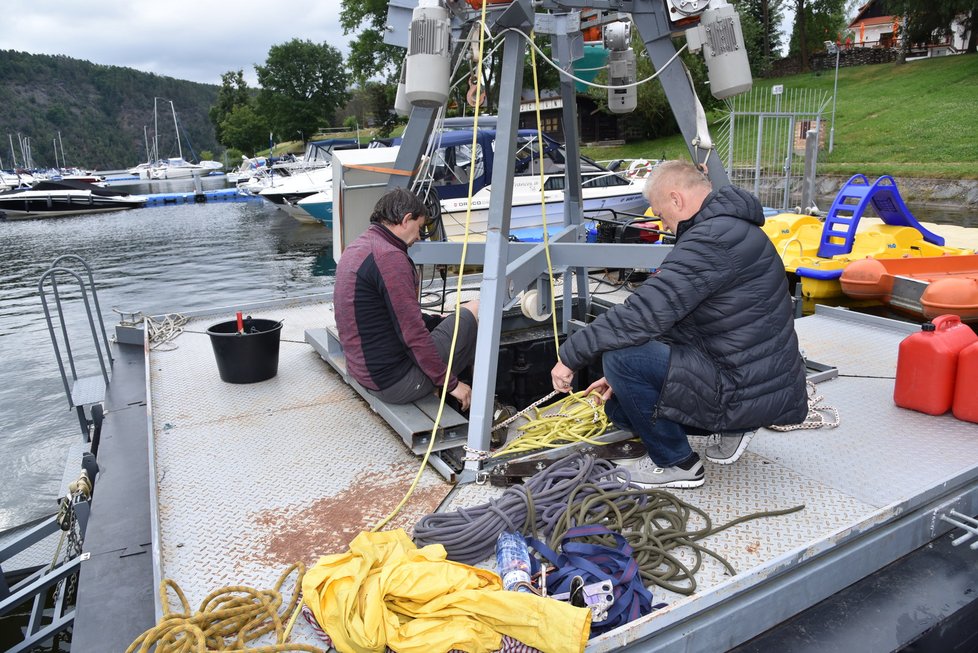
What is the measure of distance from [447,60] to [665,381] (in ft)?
5.96

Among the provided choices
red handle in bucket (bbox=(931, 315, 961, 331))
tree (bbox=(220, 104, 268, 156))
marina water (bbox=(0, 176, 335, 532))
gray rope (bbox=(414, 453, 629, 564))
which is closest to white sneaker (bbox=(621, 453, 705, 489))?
gray rope (bbox=(414, 453, 629, 564))

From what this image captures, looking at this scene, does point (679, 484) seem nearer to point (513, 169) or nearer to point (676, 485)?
point (676, 485)

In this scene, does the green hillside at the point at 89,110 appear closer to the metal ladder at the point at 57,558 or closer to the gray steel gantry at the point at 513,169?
the metal ladder at the point at 57,558

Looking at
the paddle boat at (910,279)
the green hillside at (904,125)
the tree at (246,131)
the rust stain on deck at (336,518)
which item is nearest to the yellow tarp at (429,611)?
the rust stain on deck at (336,518)

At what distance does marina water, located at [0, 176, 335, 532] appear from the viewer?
267 inches

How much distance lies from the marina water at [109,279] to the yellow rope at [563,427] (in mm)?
3804

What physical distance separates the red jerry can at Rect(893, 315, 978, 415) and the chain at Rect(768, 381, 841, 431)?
0.42 meters

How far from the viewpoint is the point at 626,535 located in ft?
8.49

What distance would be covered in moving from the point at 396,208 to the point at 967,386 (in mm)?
3137

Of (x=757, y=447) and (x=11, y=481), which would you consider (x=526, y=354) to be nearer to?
Result: (x=757, y=447)

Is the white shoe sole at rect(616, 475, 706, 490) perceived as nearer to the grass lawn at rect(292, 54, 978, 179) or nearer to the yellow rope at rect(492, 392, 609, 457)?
the yellow rope at rect(492, 392, 609, 457)

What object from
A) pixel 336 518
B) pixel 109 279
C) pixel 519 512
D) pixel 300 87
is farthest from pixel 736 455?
pixel 300 87

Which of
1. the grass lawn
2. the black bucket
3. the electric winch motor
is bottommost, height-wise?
the black bucket

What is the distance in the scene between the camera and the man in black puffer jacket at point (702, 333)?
8.73 ft
